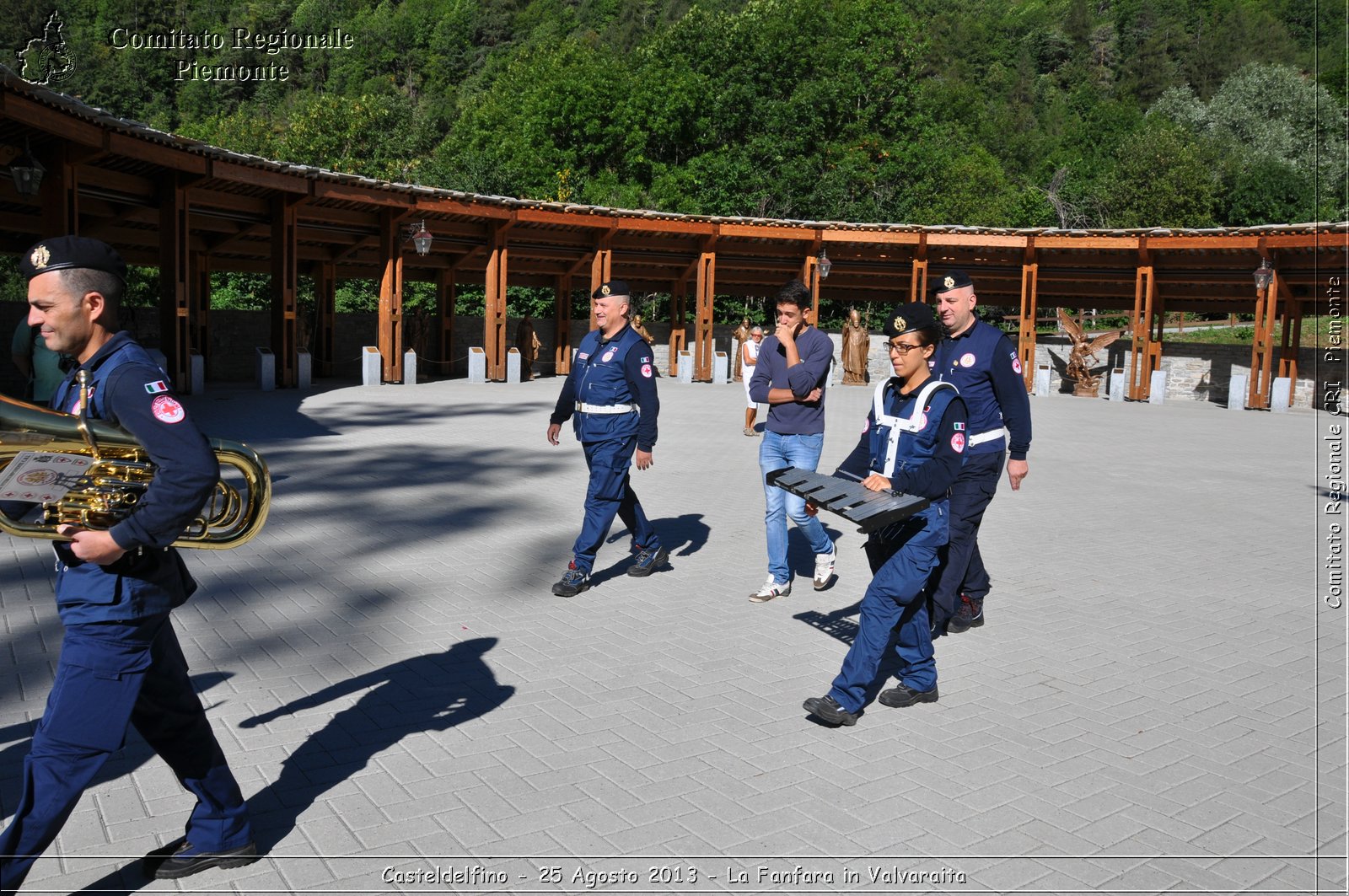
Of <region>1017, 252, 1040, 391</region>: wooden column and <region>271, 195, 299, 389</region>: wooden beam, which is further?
<region>1017, 252, 1040, 391</region>: wooden column

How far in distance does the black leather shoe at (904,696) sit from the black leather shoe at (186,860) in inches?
103

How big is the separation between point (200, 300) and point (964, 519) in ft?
72.8

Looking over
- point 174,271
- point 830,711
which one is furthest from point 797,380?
point 174,271

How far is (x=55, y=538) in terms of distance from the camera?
8.54 feet

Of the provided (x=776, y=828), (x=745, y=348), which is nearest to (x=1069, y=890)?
(x=776, y=828)

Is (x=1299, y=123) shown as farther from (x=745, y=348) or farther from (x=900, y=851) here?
(x=900, y=851)

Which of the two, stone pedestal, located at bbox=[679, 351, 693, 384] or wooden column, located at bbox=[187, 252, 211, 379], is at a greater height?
wooden column, located at bbox=[187, 252, 211, 379]

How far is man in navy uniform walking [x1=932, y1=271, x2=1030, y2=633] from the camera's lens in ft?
17.7

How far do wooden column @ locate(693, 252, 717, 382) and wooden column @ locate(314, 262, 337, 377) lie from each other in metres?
9.12

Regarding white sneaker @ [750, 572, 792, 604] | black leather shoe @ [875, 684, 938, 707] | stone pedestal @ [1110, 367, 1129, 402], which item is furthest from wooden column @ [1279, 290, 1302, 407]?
black leather shoe @ [875, 684, 938, 707]

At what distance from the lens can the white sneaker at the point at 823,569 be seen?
259 inches

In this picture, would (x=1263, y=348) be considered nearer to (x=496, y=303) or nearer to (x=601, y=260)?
(x=601, y=260)

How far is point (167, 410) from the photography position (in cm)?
264

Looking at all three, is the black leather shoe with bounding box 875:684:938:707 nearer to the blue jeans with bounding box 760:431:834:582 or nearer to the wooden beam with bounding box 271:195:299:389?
the blue jeans with bounding box 760:431:834:582
